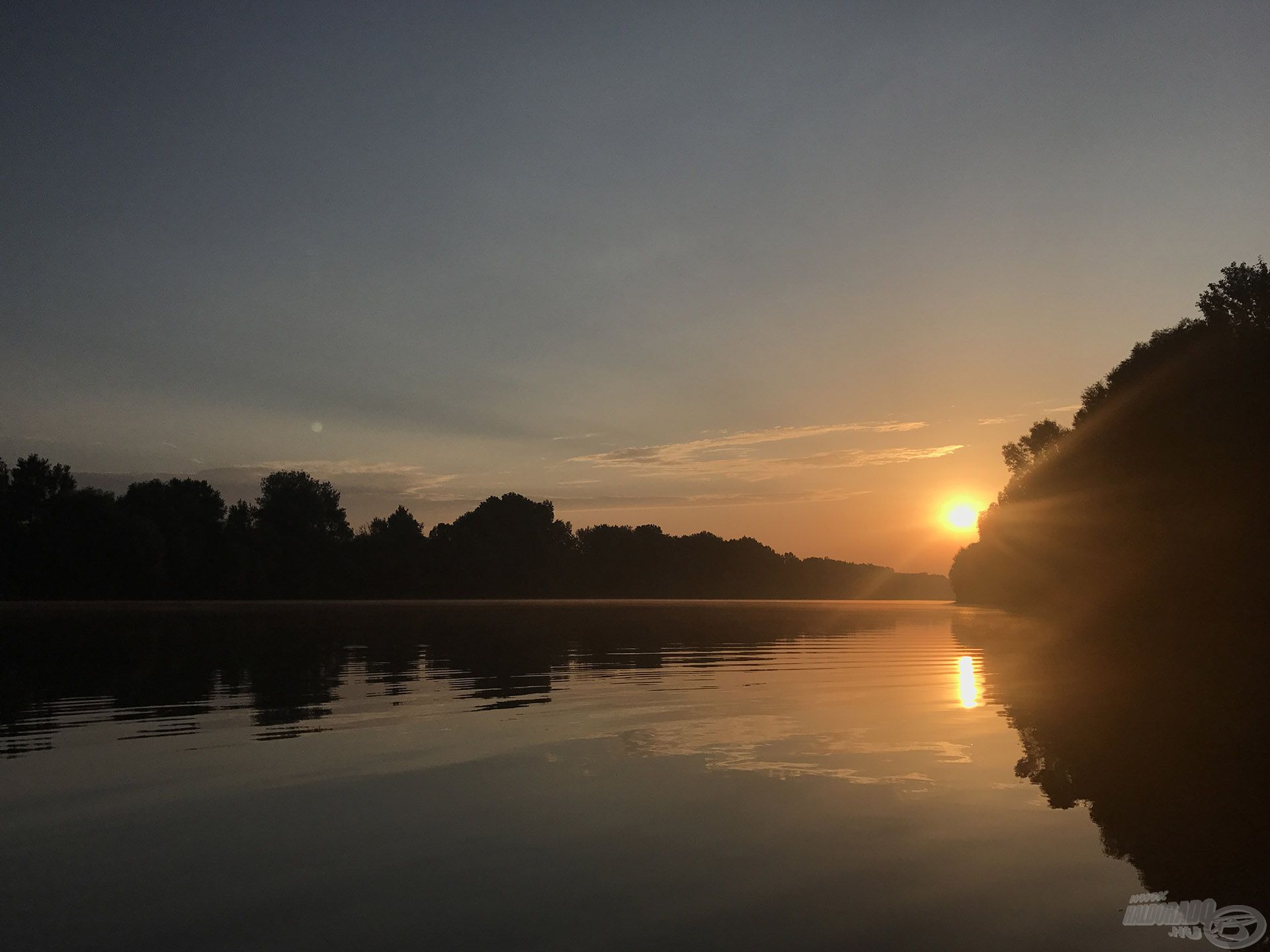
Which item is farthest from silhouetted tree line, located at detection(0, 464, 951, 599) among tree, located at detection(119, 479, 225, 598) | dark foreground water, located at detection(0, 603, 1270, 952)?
dark foreground water, located at detection(0, 603, 1270, 952)

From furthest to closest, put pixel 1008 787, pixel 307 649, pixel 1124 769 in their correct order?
pixel 307 649
pixel 1124 769
pixel 1008 787

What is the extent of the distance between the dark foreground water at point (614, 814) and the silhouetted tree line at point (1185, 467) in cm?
2398

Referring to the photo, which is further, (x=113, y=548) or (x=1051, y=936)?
(x=113, y=548)

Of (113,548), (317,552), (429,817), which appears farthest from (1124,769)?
(317,552)

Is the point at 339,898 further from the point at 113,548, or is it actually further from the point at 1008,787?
the point at 113,548

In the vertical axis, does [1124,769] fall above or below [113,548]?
below

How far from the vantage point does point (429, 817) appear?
12.6m

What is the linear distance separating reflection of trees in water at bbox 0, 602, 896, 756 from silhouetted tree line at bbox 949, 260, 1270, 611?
21742 millimetres

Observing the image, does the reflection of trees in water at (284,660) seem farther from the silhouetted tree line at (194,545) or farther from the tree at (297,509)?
the tree at (297,509)

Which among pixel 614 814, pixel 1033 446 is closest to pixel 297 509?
pixel 1033 446

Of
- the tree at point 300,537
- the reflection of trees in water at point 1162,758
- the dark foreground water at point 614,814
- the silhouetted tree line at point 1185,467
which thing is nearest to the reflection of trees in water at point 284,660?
the dark foreground water at point 614,814

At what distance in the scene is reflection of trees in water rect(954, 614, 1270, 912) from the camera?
→ 424 inches

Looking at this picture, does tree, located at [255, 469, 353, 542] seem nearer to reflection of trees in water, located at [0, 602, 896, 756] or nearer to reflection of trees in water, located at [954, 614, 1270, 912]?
reflection of trees in water, located at [0, 602, 896, 756]

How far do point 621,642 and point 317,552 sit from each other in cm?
13217
